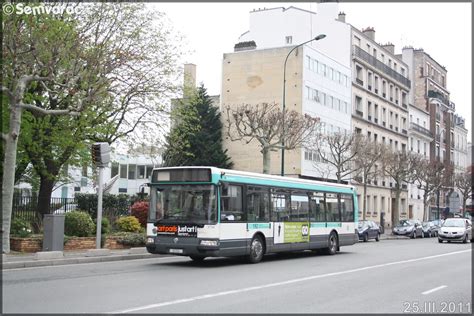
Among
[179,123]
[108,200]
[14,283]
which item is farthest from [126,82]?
[14,283]

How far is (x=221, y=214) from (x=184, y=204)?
1107 millimetres

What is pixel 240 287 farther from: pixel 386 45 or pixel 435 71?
pixel 435 71

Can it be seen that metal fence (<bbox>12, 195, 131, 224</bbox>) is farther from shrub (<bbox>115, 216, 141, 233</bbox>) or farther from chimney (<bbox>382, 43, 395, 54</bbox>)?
chimney (<bbox>382, 43, 395, 54</bbox>)

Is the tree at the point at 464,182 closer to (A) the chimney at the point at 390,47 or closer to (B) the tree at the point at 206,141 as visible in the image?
(A) the chimney at the point at 390,47

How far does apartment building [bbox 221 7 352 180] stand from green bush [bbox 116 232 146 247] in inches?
1113

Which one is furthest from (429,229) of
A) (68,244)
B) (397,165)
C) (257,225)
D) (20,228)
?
(20,228)

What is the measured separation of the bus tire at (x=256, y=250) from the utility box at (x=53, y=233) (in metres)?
5.77

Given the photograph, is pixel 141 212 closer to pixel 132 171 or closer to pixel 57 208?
pixel 57 208

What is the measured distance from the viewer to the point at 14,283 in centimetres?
1180

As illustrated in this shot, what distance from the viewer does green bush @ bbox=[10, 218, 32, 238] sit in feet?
63.7

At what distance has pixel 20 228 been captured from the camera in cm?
2028

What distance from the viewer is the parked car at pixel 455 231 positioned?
36219mm

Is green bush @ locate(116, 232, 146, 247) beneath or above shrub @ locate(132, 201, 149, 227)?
beneath

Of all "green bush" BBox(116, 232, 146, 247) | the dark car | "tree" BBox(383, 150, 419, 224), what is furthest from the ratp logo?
"tree" BBox(383, 150, 419, 224)
